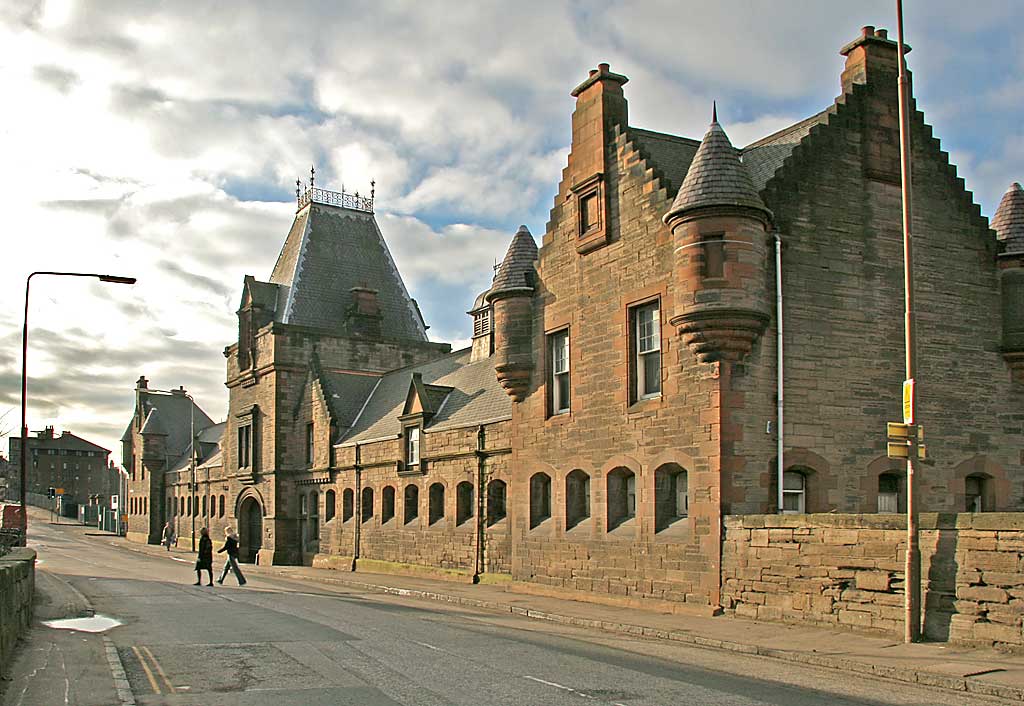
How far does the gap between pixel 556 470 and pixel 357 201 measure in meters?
34.7

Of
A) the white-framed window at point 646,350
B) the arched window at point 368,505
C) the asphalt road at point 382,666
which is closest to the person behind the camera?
the asphalt road at point 382,666

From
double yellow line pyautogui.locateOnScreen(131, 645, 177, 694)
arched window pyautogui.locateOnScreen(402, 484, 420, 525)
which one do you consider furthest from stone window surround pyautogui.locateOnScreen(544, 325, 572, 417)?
double yellow line pyautogui.locateOnScreen(131, 645, 177, 694)

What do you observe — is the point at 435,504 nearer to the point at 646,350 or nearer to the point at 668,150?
the point at 646,350

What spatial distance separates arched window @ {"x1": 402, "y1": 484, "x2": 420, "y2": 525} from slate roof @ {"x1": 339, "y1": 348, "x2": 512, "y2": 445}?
2.53 meters

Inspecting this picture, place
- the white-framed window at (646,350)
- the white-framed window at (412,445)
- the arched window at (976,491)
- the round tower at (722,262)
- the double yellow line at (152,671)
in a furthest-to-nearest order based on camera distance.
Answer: the white-framed window at (412,445) → the arched window at (976,491) → the white-framed window at (646,350) → the round tower at (722,262) → the double yellow line at (152,671)

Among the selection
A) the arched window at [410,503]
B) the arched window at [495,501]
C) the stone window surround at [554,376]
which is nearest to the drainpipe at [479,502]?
the arched window at [495,501]

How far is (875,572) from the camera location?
54.6 feet

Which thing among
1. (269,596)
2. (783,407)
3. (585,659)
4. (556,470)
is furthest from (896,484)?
(269,596)

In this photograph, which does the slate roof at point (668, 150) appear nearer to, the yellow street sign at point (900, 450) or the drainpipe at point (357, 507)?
the yellow street sign at point (900, 450)

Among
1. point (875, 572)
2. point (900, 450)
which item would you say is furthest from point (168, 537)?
point (900, 450)

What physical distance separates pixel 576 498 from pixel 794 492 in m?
6.60

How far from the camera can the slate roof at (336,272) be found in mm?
51969

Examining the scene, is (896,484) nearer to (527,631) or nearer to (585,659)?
(527,631)

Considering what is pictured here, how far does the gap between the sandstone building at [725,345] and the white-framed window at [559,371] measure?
0.25ft
